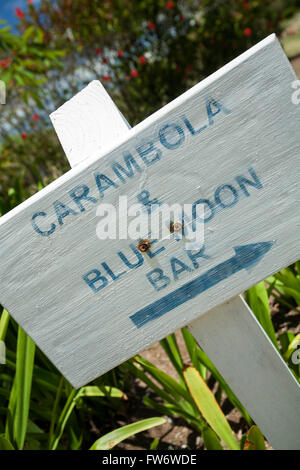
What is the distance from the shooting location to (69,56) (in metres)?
5.33

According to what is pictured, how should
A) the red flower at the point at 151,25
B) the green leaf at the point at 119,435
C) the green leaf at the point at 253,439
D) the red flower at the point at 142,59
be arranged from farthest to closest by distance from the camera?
1. the red flower at the point at 151,25
2. the red flower at the point at 142,59
3. the green leaf at the point at 119,435
4. the green leaf at the point at 253,439

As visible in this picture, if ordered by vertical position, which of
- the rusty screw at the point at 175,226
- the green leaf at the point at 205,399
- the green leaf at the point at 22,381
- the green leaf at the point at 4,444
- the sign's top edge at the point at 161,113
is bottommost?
the green leaf at the point at 205,399

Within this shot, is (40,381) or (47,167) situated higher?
(47,167)

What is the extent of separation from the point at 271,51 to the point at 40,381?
1041mm

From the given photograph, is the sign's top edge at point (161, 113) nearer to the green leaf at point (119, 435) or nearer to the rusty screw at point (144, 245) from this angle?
the rusty screw at point (144, 245)

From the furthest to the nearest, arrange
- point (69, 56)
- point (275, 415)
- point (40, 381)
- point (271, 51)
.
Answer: point (69, 56) → point (40, 381) → point (275, 415) → point (271, 51)

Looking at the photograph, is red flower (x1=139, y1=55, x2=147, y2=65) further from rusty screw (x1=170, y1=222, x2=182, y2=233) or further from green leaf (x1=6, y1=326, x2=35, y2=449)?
rusty screw (x1=170, y1=222, x2=182, y2=233)

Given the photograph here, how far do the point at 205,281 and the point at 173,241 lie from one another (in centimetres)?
8

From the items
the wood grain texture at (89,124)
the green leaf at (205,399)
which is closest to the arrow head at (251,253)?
the wood grain texture at (89,124)

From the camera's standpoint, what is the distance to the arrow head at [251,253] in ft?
2.23

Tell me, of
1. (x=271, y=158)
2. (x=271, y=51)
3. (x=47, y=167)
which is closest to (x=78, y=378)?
(x=271, y=158)

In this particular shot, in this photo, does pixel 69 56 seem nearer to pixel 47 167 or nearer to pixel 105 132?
pixel 47 167

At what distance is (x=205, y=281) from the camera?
0.69 metres

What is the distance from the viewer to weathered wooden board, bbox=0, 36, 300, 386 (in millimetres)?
622
